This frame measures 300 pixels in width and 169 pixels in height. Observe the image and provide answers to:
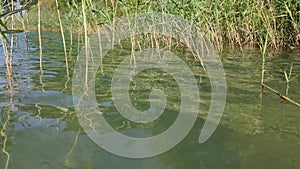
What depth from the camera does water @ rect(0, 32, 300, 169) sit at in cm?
148

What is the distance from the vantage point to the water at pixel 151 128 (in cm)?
148

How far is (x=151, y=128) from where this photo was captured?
191 centimetres

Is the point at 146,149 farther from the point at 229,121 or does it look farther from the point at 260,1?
the point at 260,1

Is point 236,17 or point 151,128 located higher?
point 236,17

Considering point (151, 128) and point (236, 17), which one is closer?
point (151, 128)

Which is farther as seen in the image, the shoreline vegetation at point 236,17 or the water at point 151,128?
the shoreline vegetation at point 236,17

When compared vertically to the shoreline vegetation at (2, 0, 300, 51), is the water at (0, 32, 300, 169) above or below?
below

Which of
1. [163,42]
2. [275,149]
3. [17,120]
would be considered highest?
[163,42]

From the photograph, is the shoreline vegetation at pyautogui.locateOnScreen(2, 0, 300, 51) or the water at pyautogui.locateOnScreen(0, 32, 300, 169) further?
the shoreline vegetation at pyautogui.locateOnScreen(2, 0, 300, 51)

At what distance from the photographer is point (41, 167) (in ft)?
4.58

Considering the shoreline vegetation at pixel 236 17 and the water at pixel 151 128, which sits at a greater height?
the shoreline vegetation at pixel 236 17

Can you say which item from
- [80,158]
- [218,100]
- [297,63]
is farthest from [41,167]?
[297,63]

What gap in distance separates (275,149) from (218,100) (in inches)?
36.0

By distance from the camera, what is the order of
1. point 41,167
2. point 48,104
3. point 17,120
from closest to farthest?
point 41,167, point 17,120, point 48,104
